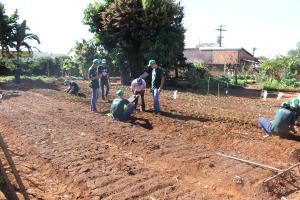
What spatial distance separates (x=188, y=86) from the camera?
84.0 feet

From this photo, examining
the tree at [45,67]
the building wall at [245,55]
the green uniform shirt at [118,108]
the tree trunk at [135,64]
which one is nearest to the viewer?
the green uniform shirt at [118,108]

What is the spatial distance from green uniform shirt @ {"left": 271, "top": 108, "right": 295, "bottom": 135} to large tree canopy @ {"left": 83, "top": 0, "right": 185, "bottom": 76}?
15.4m

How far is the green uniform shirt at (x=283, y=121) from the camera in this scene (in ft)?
30.9

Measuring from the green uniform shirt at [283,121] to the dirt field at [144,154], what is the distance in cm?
28

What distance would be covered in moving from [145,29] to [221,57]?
24.6m

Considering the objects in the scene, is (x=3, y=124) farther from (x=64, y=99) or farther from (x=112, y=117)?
(x=64, y=99)

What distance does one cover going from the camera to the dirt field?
6.49 m

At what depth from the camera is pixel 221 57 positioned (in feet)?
157

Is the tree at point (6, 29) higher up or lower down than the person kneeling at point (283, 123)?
higher up

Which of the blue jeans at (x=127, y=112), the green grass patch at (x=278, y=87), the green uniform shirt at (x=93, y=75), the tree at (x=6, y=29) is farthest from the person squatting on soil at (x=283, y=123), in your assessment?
the tree at (x=6, y=29)

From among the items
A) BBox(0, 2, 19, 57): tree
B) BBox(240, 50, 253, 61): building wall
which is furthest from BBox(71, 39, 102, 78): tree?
BBox(240, 50, 253, 61): building wall

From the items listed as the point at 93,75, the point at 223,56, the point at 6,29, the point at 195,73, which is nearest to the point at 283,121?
the point at 93,75

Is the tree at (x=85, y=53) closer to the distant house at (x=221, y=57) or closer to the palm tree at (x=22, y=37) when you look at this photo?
the palm tree at (x=22, y=37)

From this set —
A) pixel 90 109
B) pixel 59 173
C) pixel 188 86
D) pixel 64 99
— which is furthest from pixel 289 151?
pixel 188 86
